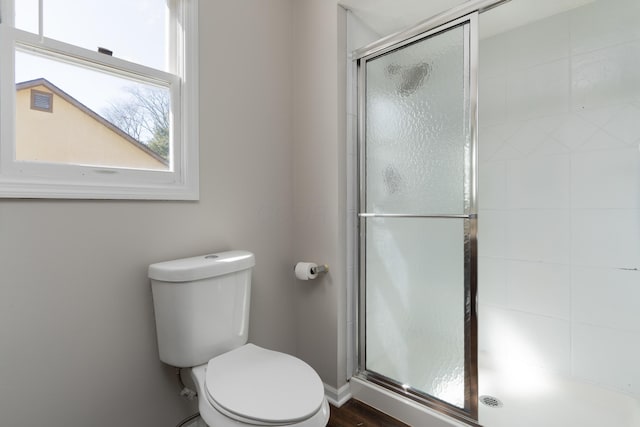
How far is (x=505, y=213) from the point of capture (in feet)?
6.57

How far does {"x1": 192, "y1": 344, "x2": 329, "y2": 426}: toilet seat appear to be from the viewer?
865mm

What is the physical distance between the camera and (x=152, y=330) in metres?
1.26

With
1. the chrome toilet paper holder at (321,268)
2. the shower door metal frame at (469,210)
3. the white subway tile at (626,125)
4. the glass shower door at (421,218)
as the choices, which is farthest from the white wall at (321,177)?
the white subway tile at (626,125)

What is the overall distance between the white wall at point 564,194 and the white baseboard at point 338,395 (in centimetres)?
108

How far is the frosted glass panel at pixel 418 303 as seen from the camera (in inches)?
53.6

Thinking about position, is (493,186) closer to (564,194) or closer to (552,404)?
(564,194)

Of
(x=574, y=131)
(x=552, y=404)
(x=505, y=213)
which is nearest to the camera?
(x=552, y=404)

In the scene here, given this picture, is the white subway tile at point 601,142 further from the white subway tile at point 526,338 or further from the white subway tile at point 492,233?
the white subway tile at point 526,338

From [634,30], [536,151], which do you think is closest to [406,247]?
[536,151]

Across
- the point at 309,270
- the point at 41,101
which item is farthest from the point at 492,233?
the point at 41,101

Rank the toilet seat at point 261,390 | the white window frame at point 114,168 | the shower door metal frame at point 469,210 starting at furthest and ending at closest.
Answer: the shower door metal frame at point 469,210, the white window frame at point 114,168, the toilet seat at point 261,390

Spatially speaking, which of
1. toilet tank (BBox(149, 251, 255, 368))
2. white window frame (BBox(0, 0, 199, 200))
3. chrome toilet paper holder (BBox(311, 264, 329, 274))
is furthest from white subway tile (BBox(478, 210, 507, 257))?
white window frame (BBox(0, 0, 199, 200))

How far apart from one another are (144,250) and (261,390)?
715 mm

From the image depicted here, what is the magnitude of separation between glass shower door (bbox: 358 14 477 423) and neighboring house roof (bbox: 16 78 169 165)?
101cm
